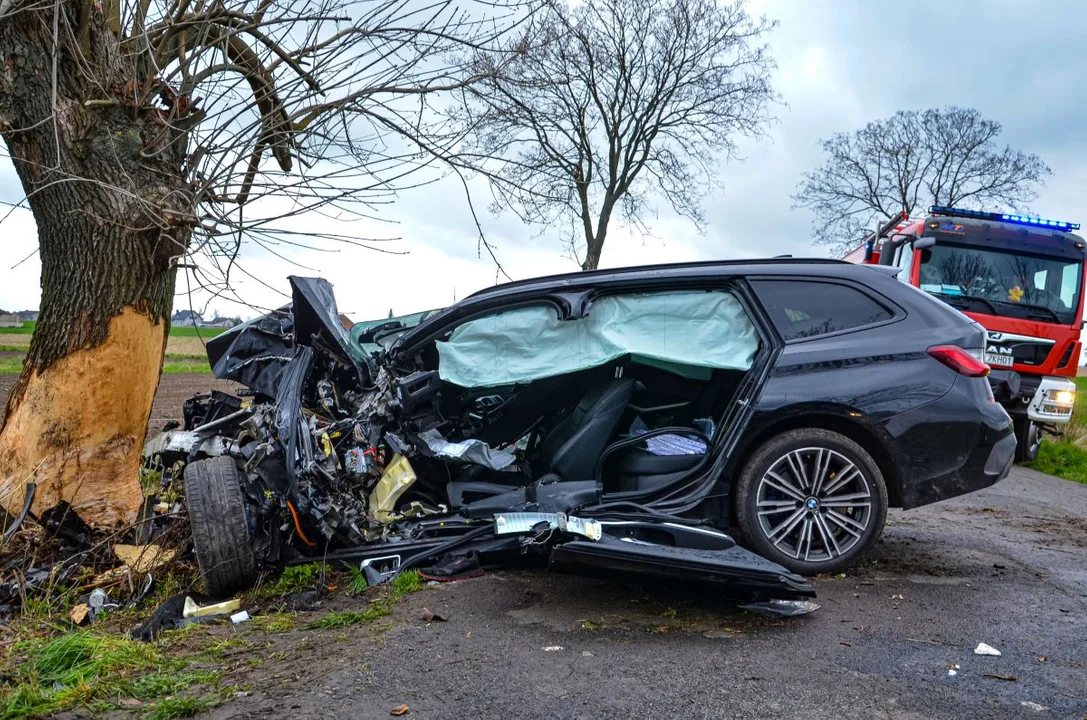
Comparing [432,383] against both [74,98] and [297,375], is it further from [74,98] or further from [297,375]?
[74,98]

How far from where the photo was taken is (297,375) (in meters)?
5.13

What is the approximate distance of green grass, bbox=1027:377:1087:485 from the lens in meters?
12.1

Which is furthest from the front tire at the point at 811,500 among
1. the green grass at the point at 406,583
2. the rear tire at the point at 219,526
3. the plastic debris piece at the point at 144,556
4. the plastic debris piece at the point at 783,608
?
the plastic debris piece at the point at 144,556

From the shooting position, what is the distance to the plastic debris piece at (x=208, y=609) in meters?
4.48

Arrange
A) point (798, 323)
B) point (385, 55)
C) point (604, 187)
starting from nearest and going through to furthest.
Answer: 1. point (798, 323)
2. point (385, 55)
3. point (604, 187)

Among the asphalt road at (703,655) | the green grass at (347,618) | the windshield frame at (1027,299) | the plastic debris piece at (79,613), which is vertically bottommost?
the plastic debris piece at (79,613)

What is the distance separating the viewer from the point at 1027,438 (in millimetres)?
11383

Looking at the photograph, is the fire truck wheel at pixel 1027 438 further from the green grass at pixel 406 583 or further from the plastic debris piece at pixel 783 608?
the green grass at pixel 406 583

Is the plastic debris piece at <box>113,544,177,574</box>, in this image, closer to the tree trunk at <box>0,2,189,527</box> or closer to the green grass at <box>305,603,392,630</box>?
the tree trunk at <box>0,2,189,527</box>

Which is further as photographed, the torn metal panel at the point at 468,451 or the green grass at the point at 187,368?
the green grass at the point at 187,368

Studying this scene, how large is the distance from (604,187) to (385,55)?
64.9ft

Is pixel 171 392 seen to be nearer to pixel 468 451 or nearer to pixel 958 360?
pixel 468 451

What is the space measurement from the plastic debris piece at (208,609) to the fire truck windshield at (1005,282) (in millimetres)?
9395

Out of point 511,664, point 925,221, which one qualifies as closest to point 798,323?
point 511,664
